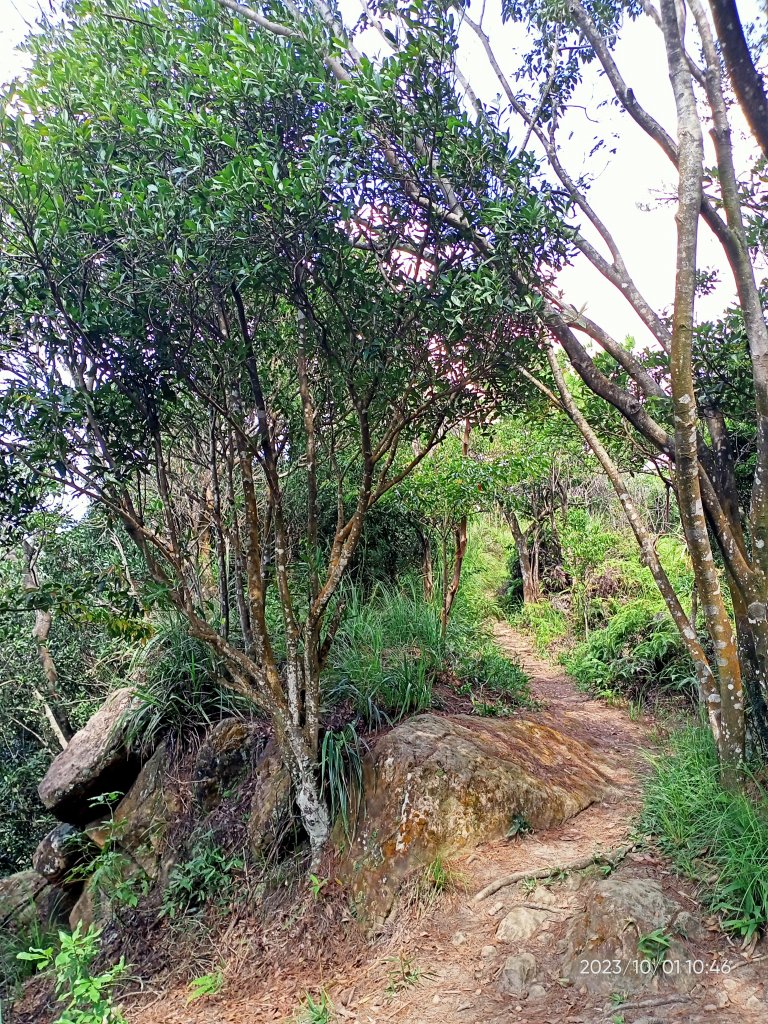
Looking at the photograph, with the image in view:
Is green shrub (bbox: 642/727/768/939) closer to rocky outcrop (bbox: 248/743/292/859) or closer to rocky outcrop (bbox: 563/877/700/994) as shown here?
rocky outcrop (bbox: 563/877/700/994)

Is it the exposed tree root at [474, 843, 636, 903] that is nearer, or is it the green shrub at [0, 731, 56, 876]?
the exposed tree root at [474, 843, 636, 903]

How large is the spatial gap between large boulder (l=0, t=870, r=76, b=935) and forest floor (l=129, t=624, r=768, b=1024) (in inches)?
91.1

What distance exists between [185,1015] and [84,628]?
633 centimetres

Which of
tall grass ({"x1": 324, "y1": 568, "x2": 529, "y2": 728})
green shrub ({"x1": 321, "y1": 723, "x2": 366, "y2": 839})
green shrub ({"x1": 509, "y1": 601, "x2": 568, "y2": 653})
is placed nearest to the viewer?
green shrub ({"x1": 321, "y1": 723, "x2": 366, "y2": 839})

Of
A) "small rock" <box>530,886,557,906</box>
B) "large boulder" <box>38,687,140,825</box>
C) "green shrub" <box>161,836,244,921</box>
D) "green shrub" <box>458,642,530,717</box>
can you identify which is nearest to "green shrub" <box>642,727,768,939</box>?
"small rock" <box>530,886,557,906</box>

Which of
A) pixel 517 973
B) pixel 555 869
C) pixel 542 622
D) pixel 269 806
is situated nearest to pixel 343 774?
pixel 269 806

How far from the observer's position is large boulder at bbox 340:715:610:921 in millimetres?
4449

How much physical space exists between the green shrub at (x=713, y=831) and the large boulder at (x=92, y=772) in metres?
4.48

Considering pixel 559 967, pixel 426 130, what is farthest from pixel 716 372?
pixel 559 967

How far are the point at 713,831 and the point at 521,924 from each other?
1.20 meters

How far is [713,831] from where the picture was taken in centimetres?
362

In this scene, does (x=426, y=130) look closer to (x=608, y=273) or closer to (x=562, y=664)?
(x=608, y=273)

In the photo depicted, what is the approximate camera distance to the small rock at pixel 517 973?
338 cm

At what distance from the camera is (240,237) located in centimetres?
362
